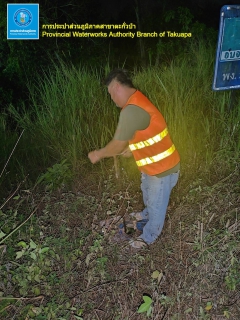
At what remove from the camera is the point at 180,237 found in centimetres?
317

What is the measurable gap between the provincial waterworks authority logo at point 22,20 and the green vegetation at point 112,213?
6.15 feet

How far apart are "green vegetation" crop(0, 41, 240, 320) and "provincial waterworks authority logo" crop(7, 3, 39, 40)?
1.87 metres

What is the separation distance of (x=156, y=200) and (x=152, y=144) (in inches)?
17.0

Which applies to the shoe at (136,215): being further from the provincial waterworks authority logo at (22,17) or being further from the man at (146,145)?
the provincial waterworks authority logo at (22,17)

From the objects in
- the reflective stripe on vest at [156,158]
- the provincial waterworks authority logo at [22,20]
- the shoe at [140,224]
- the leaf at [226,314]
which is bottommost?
the leaf at [226,314]

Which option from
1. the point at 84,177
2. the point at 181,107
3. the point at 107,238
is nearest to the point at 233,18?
the point at 181,107

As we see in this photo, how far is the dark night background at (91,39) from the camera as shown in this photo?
9.07 m

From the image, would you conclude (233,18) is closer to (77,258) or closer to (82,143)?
(82,143)

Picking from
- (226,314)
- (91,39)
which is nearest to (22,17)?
(91,39)

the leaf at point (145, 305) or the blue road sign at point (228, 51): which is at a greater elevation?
the blue road sign at point (228, 51)

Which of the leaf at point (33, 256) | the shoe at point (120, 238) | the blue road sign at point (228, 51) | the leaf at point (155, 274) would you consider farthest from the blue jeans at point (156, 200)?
the blue road sign at point (228, 51)

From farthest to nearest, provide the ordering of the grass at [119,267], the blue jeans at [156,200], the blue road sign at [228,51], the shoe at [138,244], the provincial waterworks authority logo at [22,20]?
the provincial waterworks authority logo at [22,20] < the blue road sign at [228,51] < the shoe at [138,244] < the blue jeans at [156,200] < the grass at [119,267]

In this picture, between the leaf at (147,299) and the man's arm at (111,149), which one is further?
the man's arm at (111,149)

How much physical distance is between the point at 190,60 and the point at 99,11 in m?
5.42
